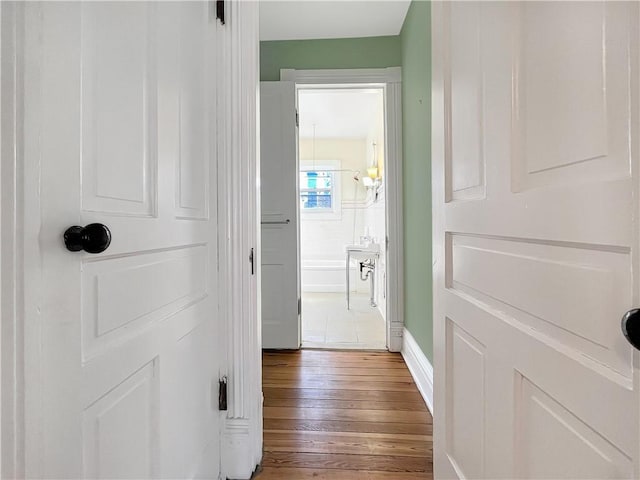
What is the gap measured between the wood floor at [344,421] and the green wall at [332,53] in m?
2.26

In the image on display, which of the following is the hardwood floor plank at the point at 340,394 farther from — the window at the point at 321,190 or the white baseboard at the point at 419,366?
the window at the point at 321,190

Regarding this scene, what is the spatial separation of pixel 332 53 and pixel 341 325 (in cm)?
242

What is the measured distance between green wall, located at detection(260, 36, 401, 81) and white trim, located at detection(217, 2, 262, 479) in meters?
1.54

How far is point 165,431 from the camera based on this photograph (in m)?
0.87

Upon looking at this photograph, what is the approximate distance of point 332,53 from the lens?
2736mm

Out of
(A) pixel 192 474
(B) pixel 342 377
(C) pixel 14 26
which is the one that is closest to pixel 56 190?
(C) pixel 14 26

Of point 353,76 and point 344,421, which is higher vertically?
point 353,76

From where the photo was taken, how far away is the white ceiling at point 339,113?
408 cm

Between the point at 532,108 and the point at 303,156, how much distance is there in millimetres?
5573

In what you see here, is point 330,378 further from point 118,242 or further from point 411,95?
point 411,95

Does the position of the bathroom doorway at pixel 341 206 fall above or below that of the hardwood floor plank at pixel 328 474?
above

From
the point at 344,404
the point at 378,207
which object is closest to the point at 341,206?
the point at 378,207

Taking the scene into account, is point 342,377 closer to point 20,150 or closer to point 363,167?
point 20,150

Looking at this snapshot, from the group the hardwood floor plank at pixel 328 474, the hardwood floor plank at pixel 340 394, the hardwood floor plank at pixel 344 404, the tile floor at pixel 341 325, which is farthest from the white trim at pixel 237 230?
the tile floor at pixel 341 325
